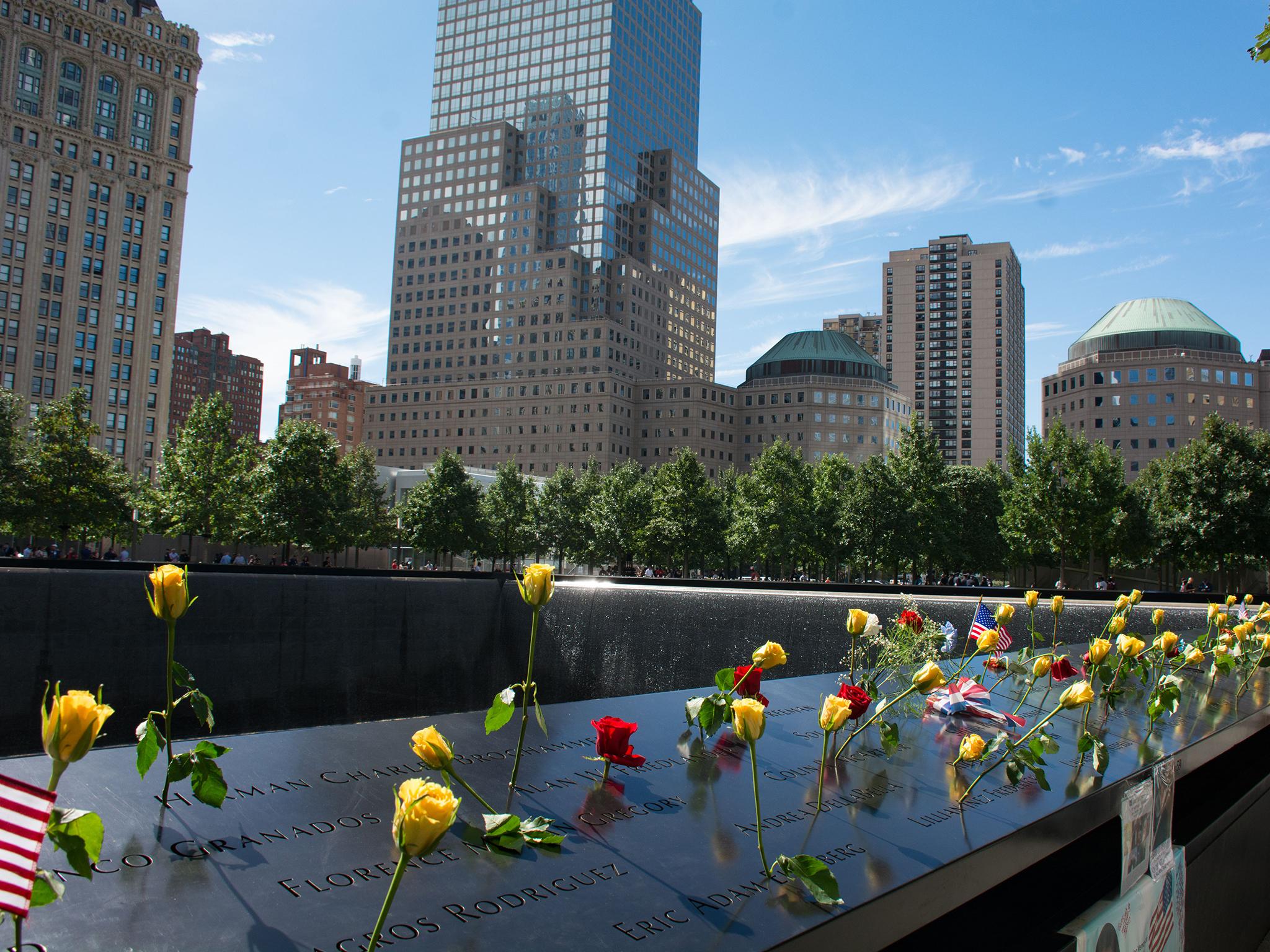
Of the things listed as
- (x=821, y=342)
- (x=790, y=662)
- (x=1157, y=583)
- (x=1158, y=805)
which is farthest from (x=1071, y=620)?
(x=821, y=342)

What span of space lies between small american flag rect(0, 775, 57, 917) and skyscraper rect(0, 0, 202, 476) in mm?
104574

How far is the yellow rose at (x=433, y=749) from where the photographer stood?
2068 mm

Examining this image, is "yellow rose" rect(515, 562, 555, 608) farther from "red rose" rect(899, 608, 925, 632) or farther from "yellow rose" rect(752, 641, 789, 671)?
"red rose" rect(899, 608, 925, 632)

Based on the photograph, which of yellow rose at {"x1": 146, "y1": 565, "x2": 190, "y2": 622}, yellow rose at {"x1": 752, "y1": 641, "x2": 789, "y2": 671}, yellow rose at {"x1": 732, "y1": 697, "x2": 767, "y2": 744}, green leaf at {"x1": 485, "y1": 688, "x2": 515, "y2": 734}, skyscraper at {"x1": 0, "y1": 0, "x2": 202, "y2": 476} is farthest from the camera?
skyscraper at {"x1": 0, "y1": 0, "x2": 202, "y2": 476}

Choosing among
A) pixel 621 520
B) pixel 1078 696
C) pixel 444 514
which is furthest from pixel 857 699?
pixel 444 514

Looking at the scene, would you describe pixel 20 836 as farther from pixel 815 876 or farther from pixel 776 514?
pixel 776 514

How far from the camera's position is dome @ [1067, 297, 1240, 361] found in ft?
363

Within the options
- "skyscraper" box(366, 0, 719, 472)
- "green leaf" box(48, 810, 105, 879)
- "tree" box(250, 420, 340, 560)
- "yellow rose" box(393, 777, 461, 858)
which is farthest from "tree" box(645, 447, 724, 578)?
"skyscraper" box(366, 0, 719, 472)

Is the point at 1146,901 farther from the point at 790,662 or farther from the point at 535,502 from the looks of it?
the point at 535,502

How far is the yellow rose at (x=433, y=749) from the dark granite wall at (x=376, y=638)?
11448mm

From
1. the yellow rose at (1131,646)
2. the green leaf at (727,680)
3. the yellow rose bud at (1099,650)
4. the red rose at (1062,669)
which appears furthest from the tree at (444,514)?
the green leaf at (727,680)

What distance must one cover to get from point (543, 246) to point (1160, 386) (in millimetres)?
93231

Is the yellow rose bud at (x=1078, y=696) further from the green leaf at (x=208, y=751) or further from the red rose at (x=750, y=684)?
the green leaf at (x=208, y=751)

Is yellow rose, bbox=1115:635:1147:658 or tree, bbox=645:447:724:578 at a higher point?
tree, bbox=645:447:724:578
